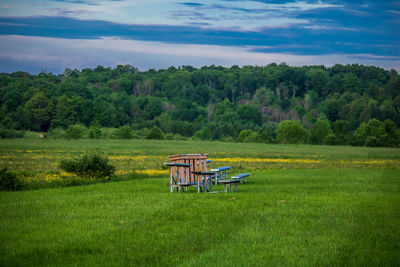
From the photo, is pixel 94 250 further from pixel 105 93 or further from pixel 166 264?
pixel 105 93

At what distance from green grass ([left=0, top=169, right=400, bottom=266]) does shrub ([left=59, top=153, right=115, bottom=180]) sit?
428cm

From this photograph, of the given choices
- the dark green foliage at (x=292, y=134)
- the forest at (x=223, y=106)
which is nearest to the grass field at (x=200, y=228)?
the forest at (x=223, y=106)

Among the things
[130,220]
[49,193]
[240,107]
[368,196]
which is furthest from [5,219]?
[240,107]

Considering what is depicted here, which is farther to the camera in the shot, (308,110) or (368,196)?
(308,110)

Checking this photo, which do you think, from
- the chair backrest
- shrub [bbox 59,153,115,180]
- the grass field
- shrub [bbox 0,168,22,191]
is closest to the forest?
shrub [bbox 59,153,115,180]

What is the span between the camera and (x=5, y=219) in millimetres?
12031

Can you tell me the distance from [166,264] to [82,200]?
7382 mm

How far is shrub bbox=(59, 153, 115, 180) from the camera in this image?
2194cm

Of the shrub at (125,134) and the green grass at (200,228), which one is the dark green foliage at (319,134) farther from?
the green grass at (200,228)

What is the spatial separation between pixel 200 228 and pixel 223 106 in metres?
159

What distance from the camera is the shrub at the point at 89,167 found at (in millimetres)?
21938

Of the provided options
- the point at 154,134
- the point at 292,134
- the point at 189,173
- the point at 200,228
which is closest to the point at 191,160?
the point at 189,173

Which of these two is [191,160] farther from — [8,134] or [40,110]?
[40,110]

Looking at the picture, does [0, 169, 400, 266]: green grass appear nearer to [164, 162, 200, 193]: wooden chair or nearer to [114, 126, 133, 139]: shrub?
[164, 162, 200, 193]: wooden chair
